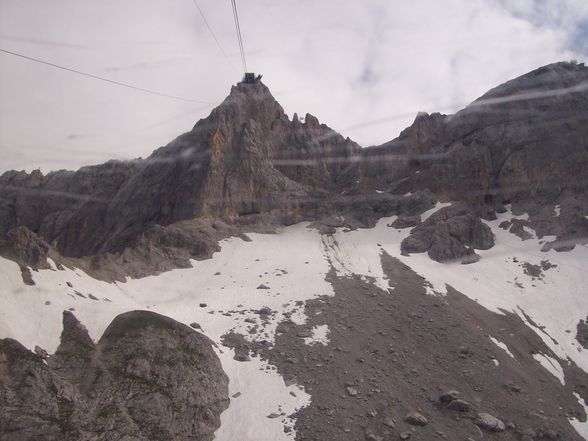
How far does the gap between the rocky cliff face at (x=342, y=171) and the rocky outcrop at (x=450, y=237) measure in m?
5.25

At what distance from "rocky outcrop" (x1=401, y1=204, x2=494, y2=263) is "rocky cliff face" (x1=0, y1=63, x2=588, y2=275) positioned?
5.25m

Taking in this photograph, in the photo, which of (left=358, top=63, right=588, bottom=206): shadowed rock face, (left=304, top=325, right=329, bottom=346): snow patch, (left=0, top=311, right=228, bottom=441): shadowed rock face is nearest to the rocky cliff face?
(left=358, top=63, right=588, bottom=206): shadowed rock face

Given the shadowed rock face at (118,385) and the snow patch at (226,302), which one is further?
the snow patch at (226,302)

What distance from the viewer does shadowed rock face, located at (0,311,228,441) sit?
49.5ft

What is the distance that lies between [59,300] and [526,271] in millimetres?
38725

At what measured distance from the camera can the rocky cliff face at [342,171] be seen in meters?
52.6

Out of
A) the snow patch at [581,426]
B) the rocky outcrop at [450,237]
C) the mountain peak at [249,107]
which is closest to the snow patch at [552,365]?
the snow patch at [581,426]

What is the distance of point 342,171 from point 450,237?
24427 mm

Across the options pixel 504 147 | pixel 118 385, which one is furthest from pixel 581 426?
pixel 504 147

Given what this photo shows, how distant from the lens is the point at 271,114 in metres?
63.0

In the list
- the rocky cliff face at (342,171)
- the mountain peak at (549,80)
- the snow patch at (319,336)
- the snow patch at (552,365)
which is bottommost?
the snow patch at (552,365)

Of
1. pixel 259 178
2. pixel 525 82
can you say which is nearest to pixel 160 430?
pixel 259 178

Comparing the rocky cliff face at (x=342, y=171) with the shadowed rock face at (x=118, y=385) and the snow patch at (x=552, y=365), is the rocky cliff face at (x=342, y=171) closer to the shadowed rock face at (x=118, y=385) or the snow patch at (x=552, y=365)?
the snow patch at (x=552, y=365)

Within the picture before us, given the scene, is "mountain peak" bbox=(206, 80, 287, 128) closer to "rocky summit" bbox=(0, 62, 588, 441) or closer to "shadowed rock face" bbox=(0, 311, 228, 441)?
"rocky summit" bbox=(0, 62, 588, 441)
